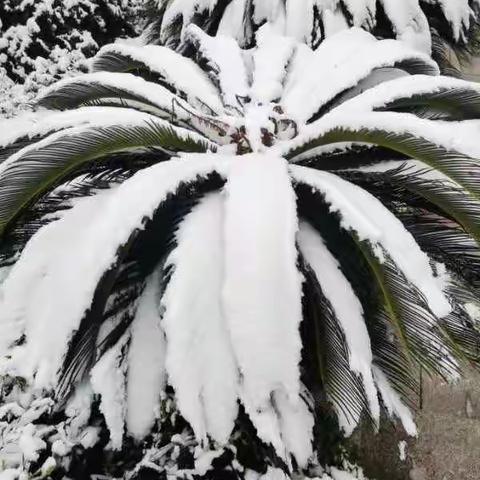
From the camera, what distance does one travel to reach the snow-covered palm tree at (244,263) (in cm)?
179

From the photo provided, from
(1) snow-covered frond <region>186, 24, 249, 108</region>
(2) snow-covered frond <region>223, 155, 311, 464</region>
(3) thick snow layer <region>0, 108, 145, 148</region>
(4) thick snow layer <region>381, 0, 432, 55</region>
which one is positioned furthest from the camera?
(4) thick snow layer <region>381, 0, 432, 55</region>

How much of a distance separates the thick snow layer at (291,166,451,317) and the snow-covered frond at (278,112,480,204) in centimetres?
19

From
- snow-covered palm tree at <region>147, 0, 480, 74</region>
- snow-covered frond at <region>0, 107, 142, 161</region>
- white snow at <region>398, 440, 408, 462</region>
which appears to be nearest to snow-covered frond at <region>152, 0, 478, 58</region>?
snow-covered palm tree at <region>147, 0, 480, 74</region>

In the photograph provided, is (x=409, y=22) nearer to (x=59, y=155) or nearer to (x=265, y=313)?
(x=59, y=155)

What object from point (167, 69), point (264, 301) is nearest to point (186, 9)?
point (167, 69)

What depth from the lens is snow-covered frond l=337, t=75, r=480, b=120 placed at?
2428 mm

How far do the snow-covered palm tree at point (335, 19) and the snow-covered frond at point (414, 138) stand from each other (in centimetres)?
272

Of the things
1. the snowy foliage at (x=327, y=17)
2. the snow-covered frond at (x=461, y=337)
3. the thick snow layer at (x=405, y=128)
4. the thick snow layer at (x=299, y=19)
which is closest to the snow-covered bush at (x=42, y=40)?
the snowy foliage at (x=327, y=17)

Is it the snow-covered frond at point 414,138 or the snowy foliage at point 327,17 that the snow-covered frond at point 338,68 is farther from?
the snowy foliage at point 327,17

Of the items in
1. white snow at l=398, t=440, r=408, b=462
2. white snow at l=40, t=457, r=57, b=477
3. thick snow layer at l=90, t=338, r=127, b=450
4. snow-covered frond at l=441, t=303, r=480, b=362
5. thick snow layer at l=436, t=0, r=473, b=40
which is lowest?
white snow at l=398, t=440, r=408, b=462

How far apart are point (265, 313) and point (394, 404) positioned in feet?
2.07

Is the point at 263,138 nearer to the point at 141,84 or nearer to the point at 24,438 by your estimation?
the point at 141,84

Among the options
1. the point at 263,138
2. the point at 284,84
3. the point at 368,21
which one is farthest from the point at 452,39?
the point at 263,138

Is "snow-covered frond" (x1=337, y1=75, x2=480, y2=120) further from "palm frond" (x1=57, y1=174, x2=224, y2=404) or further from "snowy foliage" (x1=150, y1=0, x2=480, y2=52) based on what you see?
"snowy foliage" (x1=150, y1=0, x2=480, y2=52)
